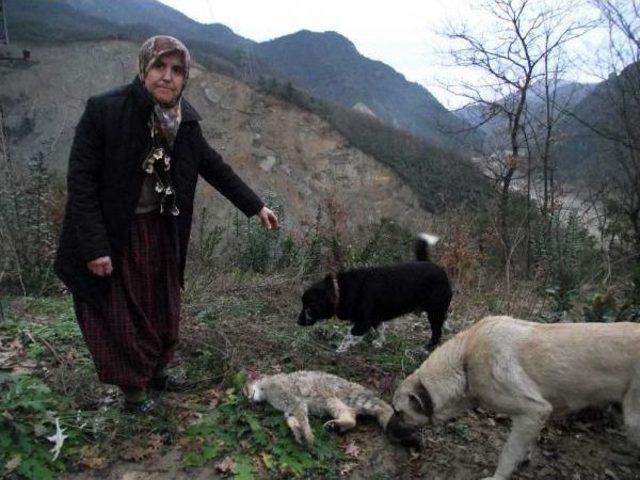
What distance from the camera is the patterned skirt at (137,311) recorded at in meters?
3.12

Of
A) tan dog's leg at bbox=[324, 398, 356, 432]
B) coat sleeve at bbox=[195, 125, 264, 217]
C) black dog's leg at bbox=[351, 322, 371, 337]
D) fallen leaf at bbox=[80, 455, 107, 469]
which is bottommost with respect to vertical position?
fallen leaf at bbox=[80, 455, 107, 469]

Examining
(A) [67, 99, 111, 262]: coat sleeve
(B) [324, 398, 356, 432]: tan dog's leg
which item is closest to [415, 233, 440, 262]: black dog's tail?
(B) [324, 398, 356, 432]: tan dog's leg

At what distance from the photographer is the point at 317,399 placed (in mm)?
3588

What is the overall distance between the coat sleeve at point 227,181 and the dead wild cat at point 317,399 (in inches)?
47.3

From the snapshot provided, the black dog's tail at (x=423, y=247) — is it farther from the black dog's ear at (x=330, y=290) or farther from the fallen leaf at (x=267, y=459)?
the fallen leaf at (x=267, y=459)

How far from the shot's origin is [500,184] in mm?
15555

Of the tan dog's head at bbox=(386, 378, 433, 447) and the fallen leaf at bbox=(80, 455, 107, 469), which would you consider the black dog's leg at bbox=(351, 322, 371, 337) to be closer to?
the tan dog's head at bbox=(386, 378, 433, 447)

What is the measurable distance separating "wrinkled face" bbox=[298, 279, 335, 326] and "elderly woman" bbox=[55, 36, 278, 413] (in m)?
1.77

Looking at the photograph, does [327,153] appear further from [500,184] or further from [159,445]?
[159,445]

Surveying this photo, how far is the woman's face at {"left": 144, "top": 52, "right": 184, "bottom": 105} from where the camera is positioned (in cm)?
297

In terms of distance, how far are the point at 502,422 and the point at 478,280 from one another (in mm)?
3969

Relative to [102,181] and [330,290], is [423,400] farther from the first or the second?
[102,181]

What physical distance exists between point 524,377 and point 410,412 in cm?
70

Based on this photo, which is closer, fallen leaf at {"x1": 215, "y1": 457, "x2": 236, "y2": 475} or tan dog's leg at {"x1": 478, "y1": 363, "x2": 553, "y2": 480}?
tan dog's leg at {"x1": 478, "y1": 363, "x2": 553, "y2": 480}
